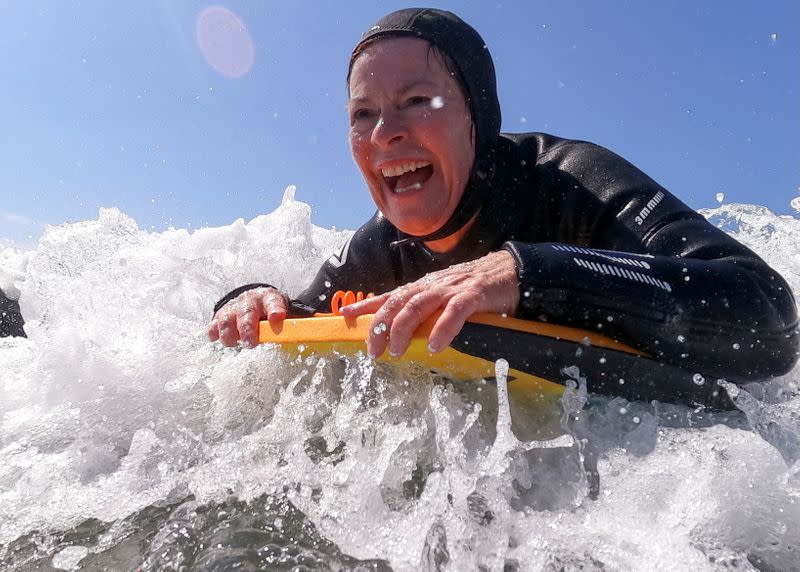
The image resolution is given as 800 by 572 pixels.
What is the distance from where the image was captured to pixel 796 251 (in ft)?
14.1

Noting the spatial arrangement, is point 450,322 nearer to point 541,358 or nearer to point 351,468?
point 541,358

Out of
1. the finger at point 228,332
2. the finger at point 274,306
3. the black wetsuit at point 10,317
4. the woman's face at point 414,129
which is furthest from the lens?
the black wetsuit at point 10,317

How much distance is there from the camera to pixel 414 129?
245cm

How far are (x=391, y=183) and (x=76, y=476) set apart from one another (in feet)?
5.76

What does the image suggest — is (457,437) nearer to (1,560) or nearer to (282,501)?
(282,501)

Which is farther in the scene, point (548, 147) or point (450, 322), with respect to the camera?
point (548, 147)

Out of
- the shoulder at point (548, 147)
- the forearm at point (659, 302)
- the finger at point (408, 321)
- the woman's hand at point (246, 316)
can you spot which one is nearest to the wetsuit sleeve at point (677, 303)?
the forearm at point (659, 302)

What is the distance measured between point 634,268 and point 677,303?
16 cm

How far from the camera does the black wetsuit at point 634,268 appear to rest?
1.67 meters

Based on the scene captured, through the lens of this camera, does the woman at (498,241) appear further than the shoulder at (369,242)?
No

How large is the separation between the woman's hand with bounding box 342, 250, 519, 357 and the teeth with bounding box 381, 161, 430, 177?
3.10ft

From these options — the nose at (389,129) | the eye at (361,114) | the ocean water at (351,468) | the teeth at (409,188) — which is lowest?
the ocean water at (351,468)

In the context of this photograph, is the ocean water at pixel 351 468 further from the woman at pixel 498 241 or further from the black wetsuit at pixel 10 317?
the black wetsuit at pixel 10 317

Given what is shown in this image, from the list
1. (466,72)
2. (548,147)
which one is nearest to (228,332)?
(466,72)
